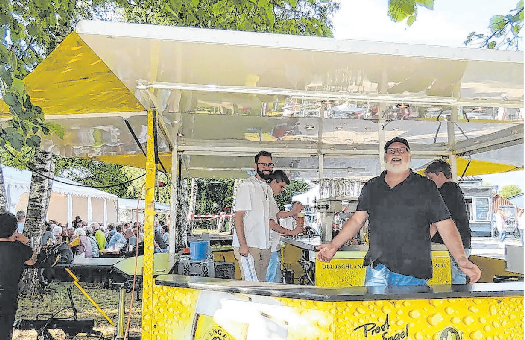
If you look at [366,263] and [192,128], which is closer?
[366,263]

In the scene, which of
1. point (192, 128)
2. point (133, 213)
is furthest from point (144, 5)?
point (133, 213)

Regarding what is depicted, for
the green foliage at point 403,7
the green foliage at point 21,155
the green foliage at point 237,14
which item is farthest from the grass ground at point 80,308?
the green foliage at point 403,7

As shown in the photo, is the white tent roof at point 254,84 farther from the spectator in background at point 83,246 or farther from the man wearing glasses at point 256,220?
the spectator in background at point 83,246

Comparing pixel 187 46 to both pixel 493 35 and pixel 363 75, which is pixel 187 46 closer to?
pixel 363 75

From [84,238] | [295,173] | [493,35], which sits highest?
[493,35]

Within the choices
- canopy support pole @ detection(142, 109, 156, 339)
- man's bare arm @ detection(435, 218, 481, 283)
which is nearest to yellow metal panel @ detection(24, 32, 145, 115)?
canopy support pole @ detection(142, 109, 156, 339)

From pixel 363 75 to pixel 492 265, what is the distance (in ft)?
13.4

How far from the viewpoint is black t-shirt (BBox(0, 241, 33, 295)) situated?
15.5 feet

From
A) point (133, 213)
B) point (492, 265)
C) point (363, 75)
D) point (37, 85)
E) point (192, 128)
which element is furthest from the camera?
point (133, 213)

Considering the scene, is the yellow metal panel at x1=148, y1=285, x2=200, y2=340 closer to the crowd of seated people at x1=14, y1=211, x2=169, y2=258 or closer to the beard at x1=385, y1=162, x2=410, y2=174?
the beard at x1=385, y1=162, x2=410, y2=174

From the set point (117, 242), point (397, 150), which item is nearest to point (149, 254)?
point (397, 150)

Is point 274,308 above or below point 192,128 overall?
below

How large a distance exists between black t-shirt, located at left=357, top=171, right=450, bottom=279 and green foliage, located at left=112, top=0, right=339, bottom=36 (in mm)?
1495

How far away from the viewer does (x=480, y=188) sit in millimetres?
23562
